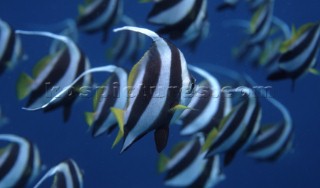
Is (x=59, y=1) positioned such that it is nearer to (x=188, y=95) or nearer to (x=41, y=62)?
(x=41, y=62)

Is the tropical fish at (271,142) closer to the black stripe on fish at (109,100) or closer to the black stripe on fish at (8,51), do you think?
the black stripe on fish at (109,100)

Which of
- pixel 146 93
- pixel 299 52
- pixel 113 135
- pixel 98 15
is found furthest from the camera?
pixel 113 135

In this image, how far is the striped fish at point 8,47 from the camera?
316 centimetres

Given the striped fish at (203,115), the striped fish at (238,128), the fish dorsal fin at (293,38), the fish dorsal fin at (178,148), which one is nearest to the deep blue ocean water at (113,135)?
the fish dorsal fin at (178,148)

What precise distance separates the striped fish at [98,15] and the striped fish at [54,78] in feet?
3.38

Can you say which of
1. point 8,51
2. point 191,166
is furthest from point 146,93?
point 8,51

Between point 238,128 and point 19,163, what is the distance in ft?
4.94

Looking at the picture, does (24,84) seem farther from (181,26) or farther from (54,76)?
(181,26)

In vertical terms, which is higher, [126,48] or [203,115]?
[126,48]

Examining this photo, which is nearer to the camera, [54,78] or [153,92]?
[153,92]

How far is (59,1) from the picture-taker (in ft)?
35.6

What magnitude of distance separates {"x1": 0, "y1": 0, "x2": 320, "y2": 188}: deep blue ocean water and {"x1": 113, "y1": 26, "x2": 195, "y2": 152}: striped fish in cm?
621

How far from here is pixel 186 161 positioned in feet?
10.7

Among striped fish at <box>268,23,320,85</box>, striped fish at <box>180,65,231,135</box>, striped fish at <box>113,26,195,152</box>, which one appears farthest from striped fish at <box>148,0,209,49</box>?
striped fish at <box>113,26,195,152</box>
